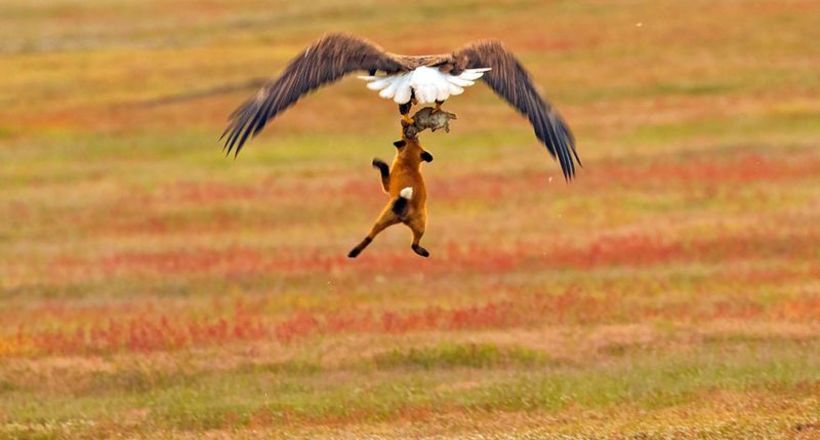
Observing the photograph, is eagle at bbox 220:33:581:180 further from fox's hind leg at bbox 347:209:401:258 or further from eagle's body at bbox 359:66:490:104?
fox's hind leg at bbox 347:209:401:258

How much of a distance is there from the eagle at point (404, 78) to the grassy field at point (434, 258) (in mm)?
3017

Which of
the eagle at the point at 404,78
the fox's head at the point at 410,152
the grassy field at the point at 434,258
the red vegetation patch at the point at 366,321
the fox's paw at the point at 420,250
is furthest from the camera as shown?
the red vegetation patch at the point at 366,321

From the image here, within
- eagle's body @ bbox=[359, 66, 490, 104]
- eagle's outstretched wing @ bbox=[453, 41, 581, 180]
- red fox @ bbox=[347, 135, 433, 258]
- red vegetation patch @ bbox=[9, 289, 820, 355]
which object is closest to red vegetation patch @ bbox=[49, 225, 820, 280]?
red vegetation patch @ bbox=[9, 289, 820, 355]

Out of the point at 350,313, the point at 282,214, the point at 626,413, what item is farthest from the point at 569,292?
the point at 282,214

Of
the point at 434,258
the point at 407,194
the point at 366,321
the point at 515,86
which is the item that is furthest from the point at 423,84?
the point at 434,258

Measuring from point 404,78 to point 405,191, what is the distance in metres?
0.74

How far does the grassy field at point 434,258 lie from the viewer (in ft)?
49.9

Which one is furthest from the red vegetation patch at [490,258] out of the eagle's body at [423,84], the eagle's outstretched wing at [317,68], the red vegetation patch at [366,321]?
the eagle's body at [423,84]

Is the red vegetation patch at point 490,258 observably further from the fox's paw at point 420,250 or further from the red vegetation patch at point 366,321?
the fox's paw at point 420,250

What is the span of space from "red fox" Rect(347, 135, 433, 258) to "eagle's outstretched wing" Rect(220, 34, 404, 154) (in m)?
0.50

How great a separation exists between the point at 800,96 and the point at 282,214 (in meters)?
16.3

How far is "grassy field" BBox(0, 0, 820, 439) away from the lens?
15195mm

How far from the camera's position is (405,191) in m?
10.9

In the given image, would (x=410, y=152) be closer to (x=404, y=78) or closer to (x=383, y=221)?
(x=383, y=221)
